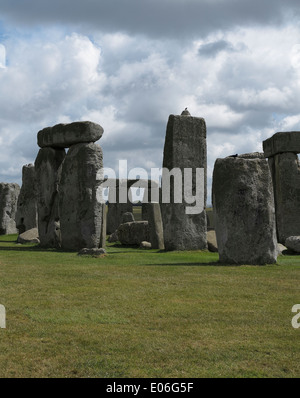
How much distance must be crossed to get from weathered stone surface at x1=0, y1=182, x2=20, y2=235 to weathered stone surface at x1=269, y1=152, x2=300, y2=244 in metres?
13.0

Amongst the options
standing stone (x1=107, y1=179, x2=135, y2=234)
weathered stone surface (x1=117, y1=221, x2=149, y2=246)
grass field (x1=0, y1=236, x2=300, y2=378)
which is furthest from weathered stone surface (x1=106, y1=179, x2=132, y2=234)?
grass field (x1=0, y1=236, x2=300, y2=378)

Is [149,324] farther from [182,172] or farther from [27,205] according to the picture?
[27,205]

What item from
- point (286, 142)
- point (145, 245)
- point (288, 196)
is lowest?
point (145, 245)

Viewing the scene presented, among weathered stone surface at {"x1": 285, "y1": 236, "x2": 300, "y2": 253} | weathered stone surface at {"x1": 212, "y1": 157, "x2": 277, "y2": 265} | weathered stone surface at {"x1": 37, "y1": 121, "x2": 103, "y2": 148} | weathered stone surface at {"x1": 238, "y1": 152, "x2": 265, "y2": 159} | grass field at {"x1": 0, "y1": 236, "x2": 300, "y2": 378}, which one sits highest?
weathered stone surface at {"x1": 37, "y1": 121, "x2": 103, "y2": 148}

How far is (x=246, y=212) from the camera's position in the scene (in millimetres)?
8727

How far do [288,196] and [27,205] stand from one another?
1019 cm

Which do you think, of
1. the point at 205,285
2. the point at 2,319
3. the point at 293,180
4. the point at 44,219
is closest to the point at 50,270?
the point at 205,285

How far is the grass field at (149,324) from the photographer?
3367 mm

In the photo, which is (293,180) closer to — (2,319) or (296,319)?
(296,319)

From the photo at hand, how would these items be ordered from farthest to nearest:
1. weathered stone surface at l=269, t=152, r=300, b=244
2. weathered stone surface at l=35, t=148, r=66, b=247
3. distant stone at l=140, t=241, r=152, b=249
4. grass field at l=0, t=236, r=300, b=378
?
weathered stone surface at l=269, t=152, r=300, b=244 < weathered stone surface at l=35, t=148, r=66, b=247 < distant stone at l=140, t=241, r=152, b=249 < grass field at l=0, t=236, r=300, b=378

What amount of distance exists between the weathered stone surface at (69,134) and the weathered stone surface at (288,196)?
6.27 meters

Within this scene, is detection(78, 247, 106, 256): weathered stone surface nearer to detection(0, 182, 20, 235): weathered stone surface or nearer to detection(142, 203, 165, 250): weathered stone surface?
detection(142, 203, 165, 250): weathered stone surface

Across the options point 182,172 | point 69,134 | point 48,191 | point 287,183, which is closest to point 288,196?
point 287,183

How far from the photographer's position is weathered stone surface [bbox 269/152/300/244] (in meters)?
15.7
